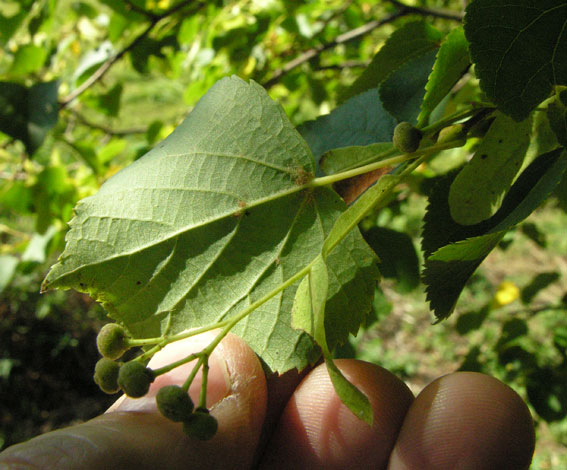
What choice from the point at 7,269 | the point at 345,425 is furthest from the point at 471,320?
the point at 7,269

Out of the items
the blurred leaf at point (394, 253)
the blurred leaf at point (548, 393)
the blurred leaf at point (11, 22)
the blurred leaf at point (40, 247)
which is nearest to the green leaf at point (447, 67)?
the blurred leaf at point (394, 253)

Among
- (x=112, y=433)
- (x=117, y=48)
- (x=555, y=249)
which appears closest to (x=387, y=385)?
(x=112, y=433)

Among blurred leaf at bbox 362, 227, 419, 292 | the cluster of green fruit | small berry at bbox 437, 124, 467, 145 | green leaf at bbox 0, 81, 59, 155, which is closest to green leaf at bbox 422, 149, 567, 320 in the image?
small berry at bbox 437, 124, 467, 145

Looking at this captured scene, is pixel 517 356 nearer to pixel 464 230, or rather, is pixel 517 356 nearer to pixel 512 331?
pixel 512 331

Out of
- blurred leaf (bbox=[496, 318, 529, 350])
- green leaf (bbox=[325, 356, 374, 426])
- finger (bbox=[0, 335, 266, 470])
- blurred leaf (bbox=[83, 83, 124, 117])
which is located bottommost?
blurred leaf (bbox=[496, 318, 529, 350])

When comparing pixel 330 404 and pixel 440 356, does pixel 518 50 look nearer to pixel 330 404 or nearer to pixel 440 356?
pixel 330 404

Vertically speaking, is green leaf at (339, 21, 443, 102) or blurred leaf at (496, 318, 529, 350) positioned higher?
green leaf at (339, 21, 443, 102)

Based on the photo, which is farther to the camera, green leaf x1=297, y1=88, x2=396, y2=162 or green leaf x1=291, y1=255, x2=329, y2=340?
green leaf x1=297, y1=88, x2=396, y2=162

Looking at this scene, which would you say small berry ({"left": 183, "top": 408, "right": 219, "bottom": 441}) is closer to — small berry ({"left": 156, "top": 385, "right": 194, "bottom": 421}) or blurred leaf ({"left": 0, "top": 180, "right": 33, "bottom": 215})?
small berry ({"left": 156, "top": 385, "right": 194, "bottom": 421})

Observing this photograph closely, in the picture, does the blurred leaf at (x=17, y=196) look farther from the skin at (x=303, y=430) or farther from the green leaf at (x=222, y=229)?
the green leaf at (x=222, y=229)
